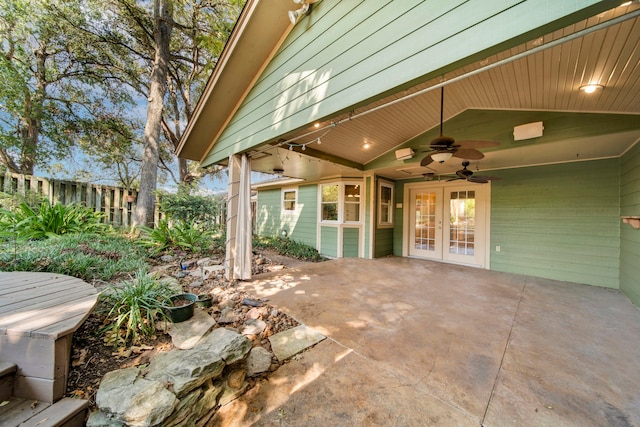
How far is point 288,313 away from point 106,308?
1730 millimetres

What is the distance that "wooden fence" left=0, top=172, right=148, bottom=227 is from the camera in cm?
498

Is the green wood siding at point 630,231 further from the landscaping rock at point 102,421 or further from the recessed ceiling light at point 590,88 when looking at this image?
the landscaping rock at point 102,421

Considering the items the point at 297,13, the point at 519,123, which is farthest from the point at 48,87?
the point at 519,123

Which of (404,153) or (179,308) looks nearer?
(179,308)

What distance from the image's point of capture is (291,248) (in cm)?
694

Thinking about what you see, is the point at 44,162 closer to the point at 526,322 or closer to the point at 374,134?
the point at 374,134

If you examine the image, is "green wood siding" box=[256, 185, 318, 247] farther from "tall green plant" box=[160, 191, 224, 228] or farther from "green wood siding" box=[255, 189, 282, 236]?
"tall green plant" box=[160, 191, 224, 228]

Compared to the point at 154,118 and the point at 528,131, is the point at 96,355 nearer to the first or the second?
the point at 528,131

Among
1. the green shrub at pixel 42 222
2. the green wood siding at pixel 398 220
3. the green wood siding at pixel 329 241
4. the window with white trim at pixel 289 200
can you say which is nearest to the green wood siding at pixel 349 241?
the green wood siding at pixel 329 241

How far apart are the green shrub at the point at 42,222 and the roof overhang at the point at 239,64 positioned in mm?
2680

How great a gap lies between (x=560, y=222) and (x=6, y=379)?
7.20 metres

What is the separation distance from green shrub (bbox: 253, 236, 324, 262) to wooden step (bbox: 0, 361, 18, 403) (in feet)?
17.0

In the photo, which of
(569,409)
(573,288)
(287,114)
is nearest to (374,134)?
(287,114)

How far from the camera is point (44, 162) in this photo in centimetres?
755
